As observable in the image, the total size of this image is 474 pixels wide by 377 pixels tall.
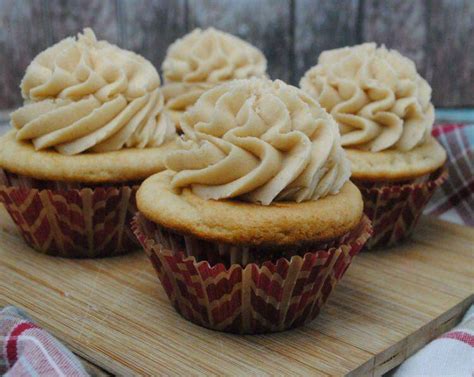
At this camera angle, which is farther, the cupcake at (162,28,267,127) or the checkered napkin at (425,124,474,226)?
the cupcake at (162,28,267,127)

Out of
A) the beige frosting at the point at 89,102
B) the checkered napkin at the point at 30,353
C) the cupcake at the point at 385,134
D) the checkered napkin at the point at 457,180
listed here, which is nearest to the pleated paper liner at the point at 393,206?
the cupcake at the point at 385,134

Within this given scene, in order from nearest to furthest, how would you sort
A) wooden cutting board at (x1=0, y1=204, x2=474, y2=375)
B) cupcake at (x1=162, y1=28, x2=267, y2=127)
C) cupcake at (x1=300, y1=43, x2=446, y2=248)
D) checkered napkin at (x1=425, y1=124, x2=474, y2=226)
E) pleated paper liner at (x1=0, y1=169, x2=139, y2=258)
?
1. wooden cutting board at (x1=0, y1=204, x2=474, y2=375)
2. pleated paper liner at (x1=0, y1=169, x2=139, y2=258)
3. cupcake at (x1=300, y1=43, x2=446, y2=248)
4. checkered napkin at (x1=425, y1=124, x2=474, y2=226)
5. cupcake at (x1=162, y1=28, x2=267, y2=127)

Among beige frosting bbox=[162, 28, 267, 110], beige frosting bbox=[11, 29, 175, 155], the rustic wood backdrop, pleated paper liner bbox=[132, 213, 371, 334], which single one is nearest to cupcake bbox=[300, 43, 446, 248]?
pleated paper liner bbox=[132, 213, 371, 334]

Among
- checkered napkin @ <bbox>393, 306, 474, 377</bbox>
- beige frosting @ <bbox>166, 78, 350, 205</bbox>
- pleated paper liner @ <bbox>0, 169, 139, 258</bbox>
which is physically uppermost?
beige frosting @ <bbox>166, 78, 350, 205</bbox>

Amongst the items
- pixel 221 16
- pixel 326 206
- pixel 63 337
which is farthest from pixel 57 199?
pixel 221 16

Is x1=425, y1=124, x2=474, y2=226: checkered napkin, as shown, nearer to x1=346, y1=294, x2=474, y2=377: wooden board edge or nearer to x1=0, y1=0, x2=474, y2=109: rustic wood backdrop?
x1=0, y1=0, x2=474, y2=109: rustic wood backdrop

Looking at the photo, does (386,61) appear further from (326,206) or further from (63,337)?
(63,337)

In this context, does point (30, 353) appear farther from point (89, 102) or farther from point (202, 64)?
point (202, 64)

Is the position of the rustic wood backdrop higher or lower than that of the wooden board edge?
higher
